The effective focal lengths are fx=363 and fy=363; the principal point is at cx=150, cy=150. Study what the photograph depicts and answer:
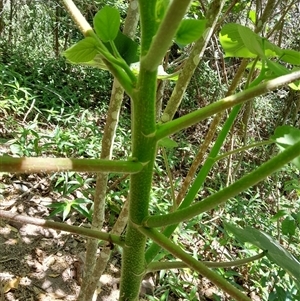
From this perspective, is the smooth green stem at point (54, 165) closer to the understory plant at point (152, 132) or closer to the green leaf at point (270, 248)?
the understory plant at point (152, 132)

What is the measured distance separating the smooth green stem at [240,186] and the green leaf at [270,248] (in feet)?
0.41

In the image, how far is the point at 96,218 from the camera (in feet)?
3.38

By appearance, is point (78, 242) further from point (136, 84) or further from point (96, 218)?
point (136, 84)

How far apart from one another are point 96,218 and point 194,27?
2.43 ft

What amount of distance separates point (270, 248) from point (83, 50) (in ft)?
1.11

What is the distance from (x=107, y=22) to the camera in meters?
0.41

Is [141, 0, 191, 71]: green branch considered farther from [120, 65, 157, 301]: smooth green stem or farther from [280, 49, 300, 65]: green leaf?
[280, 49, 300, 65]: green leaf

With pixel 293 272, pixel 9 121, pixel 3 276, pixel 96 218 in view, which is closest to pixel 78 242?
pixel 3 276

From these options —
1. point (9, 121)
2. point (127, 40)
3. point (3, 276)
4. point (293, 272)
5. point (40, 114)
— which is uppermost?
point (40, 114)

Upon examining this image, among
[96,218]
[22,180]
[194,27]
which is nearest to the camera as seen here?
[194,27]

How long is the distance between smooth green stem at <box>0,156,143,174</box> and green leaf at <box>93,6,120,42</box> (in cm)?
15

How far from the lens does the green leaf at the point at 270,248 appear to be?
418mm

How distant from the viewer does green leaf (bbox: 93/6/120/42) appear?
403 mm

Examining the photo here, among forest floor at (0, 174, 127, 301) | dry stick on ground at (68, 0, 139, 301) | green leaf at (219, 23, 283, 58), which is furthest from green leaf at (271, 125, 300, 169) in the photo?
forest floor at (0, 174, 127, 301)
